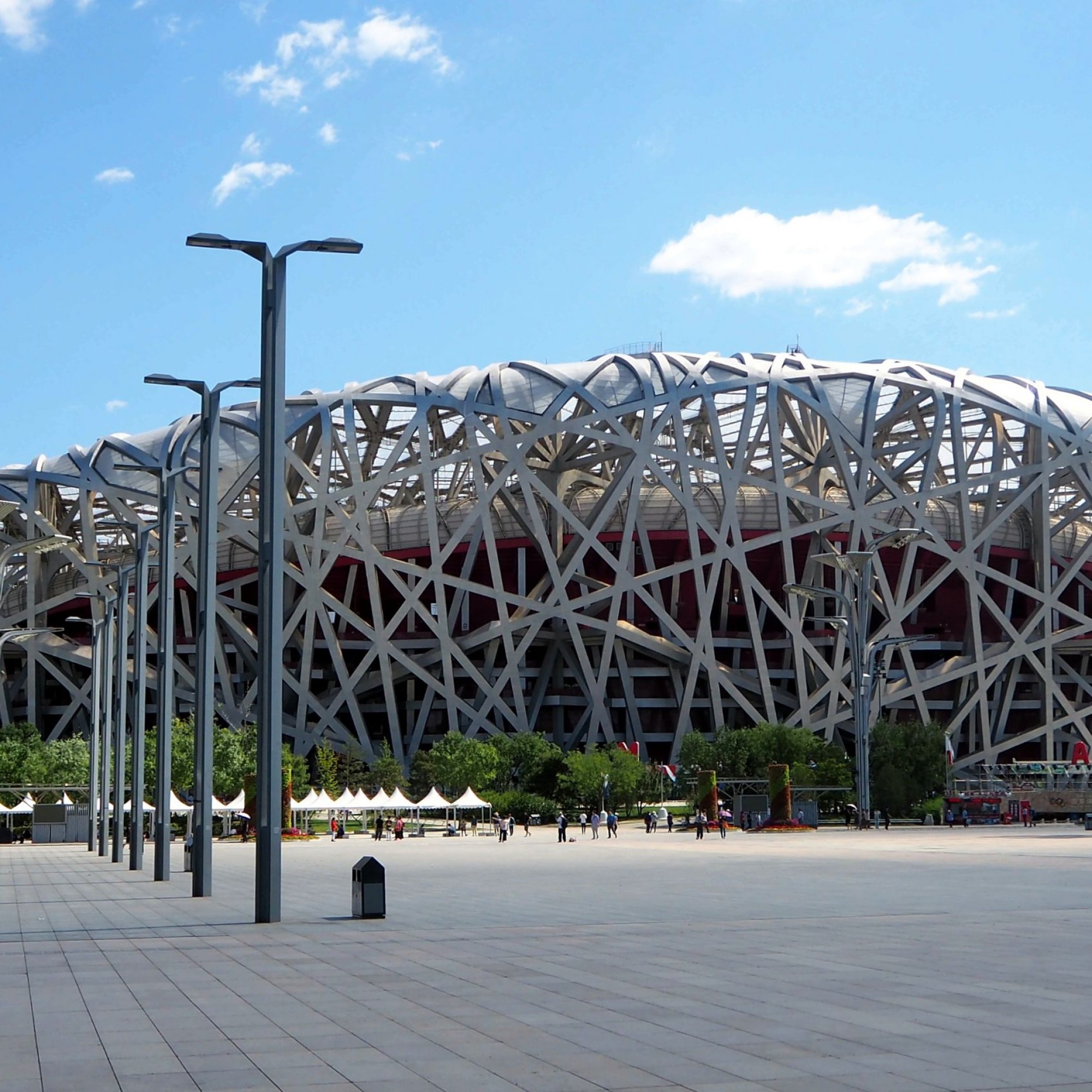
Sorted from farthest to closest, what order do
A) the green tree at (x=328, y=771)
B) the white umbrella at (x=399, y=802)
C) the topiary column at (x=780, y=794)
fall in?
1. the green tree at (x=328, y=771)
2. the white umbrella at (x=399, y=802)
3. the topiary column at (x=780, y=794)

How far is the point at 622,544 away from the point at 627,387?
8433mm

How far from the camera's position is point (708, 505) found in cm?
8450

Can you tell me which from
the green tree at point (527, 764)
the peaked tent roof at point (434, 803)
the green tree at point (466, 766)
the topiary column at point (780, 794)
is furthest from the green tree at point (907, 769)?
the peaked tent roof at point (434, 803)

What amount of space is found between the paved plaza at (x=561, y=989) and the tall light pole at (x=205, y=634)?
915 millimetres

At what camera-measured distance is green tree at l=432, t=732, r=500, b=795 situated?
73.2 metres

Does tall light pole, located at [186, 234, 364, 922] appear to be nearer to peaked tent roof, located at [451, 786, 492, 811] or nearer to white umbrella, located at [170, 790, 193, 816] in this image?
white umbrella, located at [170, 790, 193, 816]

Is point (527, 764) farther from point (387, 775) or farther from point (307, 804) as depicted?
point (307, 804)

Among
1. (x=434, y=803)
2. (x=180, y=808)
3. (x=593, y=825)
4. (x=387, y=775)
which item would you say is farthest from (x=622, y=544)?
(x=180, y=808)

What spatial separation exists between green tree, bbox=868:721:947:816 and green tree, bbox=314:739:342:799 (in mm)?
26176

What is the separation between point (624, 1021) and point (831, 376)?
72901mm

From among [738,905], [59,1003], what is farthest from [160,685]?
[59,1003]

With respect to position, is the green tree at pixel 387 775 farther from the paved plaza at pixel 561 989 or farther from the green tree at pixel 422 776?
the paved plaza at pixel 561 989

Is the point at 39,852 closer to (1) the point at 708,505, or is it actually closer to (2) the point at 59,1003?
(2) the point at 59,1003

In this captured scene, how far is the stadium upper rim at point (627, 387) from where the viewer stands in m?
79.3
